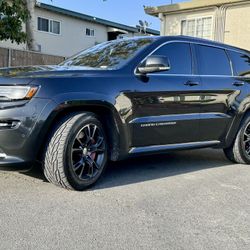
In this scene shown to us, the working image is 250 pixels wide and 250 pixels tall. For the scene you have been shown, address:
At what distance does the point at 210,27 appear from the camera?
17.8 metres

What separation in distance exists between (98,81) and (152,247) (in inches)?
75.5

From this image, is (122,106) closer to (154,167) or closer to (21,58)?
(154,167)

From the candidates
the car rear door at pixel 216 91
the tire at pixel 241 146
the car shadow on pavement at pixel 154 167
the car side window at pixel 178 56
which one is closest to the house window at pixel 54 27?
the car shadow on pavement at pixel 154 167

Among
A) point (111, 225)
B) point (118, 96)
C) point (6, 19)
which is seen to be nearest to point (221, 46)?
point (118, 96)

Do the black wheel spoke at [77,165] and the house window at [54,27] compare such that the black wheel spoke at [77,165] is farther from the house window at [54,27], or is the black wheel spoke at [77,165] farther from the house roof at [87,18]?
the house window at [54,27]

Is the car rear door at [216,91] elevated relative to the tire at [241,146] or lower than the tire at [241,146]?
elevated

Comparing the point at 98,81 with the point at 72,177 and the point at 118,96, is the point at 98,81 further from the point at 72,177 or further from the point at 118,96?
the point at 72,177

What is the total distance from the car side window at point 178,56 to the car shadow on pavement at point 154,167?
1322 mm

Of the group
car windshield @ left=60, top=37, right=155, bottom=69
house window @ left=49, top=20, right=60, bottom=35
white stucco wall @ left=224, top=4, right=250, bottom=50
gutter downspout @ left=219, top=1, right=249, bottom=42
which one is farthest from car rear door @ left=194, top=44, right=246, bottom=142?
house window @ left=49, top=20, right=60, bottom=35

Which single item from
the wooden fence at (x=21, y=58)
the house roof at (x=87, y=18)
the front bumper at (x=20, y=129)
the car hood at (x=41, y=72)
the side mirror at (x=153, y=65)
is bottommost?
the front bumper at (x=20, y=129)

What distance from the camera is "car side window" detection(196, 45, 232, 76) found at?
5715 mm

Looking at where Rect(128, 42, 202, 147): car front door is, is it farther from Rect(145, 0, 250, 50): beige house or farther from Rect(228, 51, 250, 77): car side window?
Rect(145, 0, 250, 50): beige house

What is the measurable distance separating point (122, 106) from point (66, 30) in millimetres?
27100

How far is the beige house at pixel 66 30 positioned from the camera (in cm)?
2825
